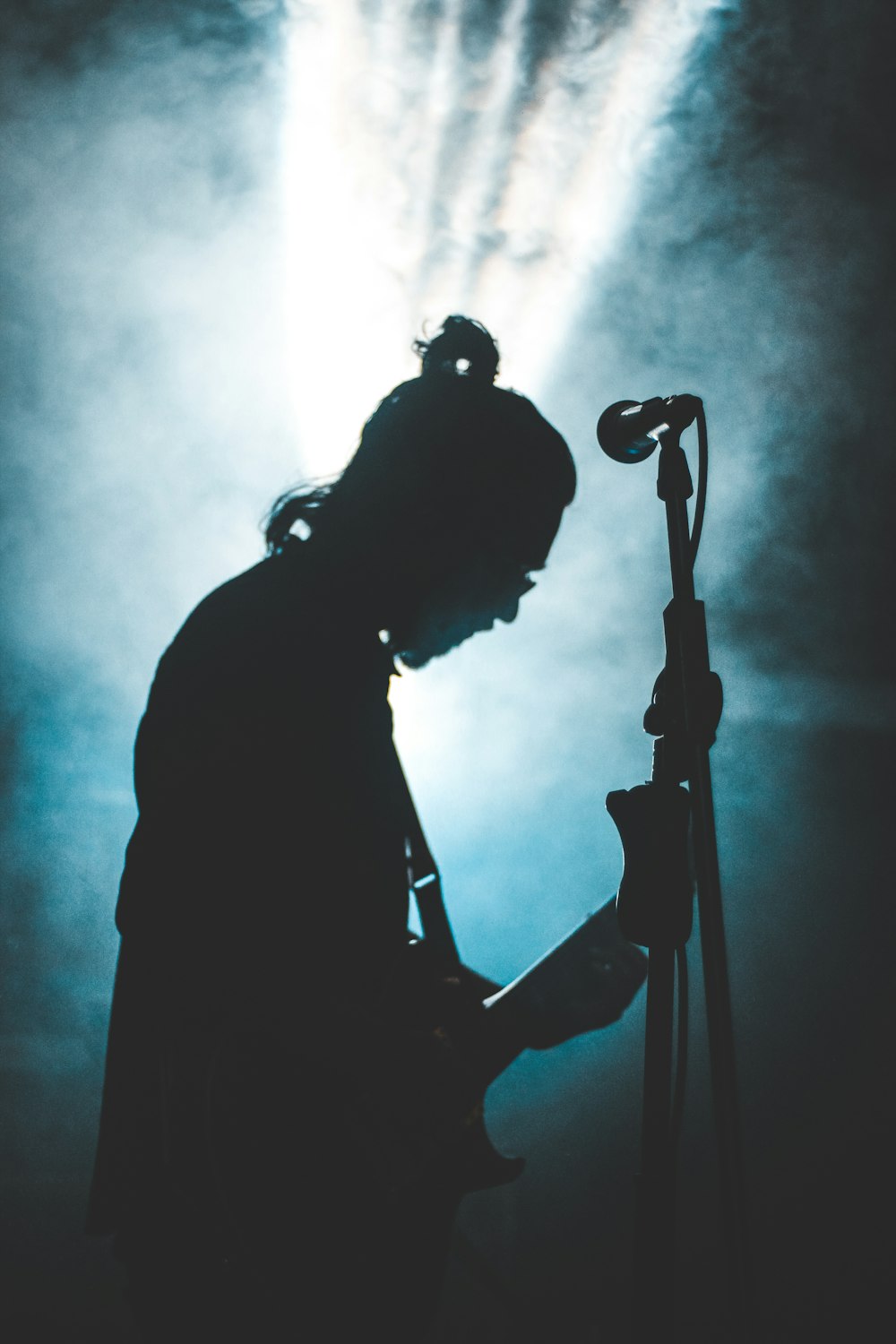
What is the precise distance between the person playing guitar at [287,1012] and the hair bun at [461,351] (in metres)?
0.66

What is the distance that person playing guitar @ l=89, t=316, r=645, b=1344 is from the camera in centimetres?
81

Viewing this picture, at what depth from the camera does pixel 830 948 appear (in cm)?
265

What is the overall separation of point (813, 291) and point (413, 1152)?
279 cm

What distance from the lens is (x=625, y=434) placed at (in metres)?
0.93

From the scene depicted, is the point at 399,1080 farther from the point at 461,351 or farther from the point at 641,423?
the point at 461,351

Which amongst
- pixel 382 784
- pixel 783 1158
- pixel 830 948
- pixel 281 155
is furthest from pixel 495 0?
pixel 783 1158

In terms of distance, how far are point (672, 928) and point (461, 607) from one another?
798 mm

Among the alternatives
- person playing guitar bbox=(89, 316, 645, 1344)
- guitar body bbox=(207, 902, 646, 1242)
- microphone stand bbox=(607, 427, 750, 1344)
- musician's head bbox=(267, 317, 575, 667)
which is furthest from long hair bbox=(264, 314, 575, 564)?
guitar body bbox=(207, 902, 646, 1242)

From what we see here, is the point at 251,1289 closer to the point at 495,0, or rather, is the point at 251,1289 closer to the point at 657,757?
the point at 657,757

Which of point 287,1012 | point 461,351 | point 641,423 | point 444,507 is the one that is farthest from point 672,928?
point 461,351

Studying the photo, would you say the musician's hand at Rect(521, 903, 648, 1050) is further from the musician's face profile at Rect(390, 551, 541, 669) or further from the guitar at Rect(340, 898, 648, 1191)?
the musician's face profile at Rect(390, 551, 541, 669)

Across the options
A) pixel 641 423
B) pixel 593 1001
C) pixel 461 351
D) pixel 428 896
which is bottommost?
pixel 593 1001

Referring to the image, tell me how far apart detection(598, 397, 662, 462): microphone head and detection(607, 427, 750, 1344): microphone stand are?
0.69 feet

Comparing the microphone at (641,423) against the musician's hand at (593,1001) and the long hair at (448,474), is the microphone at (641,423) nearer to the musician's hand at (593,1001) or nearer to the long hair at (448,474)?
the long hair at (448,474)
